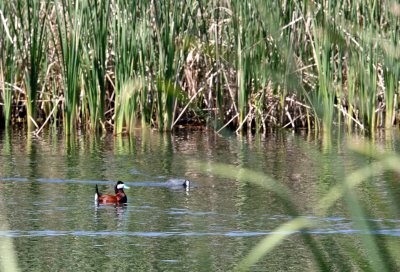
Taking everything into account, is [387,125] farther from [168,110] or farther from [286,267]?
[286,267]

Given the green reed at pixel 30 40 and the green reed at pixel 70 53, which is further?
the green reed at pixel 30 40

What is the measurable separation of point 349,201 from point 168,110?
10.8m

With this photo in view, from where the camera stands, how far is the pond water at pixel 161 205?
6.00 meters

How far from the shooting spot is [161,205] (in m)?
8.23

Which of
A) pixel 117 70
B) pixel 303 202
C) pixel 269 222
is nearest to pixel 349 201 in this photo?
pixel 269 222

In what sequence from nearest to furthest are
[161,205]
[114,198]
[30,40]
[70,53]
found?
[114,198]
[161,205]
[70,53]
[30,40]

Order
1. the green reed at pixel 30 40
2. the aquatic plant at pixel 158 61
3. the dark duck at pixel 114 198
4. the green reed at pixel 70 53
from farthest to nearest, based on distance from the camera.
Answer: the green reed at pixel 30 40 → the green reed at pixel 70 53 → the aquatic plant at pixel 158 61 → the dark duck at pixel 114 198

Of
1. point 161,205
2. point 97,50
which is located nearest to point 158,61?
point 97,50

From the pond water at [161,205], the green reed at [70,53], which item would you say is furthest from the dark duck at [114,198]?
the green reed at [70,53]

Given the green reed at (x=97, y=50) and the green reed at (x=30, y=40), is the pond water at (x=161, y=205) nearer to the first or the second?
the green reed at (x=97, y=50)

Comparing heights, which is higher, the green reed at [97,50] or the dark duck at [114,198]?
the green reed at [97,50]

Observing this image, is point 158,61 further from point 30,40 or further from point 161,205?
point 161,205

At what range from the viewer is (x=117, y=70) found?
11930mm

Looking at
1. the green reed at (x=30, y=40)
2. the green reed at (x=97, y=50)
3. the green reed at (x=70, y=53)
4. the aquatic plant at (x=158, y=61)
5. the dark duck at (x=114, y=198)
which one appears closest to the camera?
the dark duck at (x=114, y=198)
